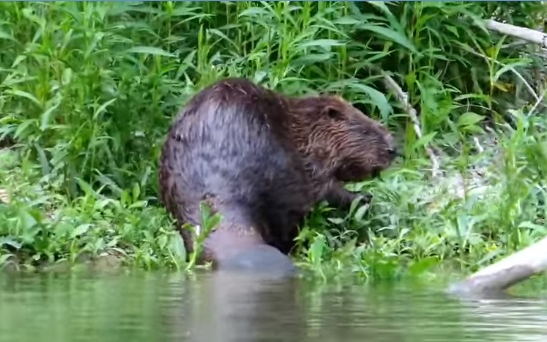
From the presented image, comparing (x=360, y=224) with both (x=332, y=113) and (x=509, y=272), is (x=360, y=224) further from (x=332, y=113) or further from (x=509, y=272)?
(x=509, y=272)

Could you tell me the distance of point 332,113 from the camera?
234 inches

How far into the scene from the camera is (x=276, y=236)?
543 cm

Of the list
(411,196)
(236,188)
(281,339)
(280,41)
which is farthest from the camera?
(280,41)

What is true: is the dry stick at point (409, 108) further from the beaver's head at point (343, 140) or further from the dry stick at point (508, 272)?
the dry stick at point (508, 272)

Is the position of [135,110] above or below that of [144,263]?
above

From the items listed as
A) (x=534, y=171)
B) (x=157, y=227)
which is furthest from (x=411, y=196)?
(x=157, y=227)

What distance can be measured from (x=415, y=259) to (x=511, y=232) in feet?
1.20

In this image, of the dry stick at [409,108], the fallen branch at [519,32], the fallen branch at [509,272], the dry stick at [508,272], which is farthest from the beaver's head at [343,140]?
the fallen branch at [509,272]

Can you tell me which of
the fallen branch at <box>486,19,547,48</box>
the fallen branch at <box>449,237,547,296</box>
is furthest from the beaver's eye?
the fallen branch at <box>449,237,547,296</box>

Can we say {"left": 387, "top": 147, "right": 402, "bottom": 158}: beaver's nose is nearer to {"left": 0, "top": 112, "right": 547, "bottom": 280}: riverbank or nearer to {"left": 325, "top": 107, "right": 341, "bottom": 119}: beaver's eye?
{"left": 0, "top": 112, "right": 547, "bottom": 280}: riverbank

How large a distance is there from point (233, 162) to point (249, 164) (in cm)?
7

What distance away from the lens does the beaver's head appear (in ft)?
19.2

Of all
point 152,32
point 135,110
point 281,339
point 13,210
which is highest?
point 152,32

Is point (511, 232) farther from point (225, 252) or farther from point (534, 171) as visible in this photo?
point (225, 252)
